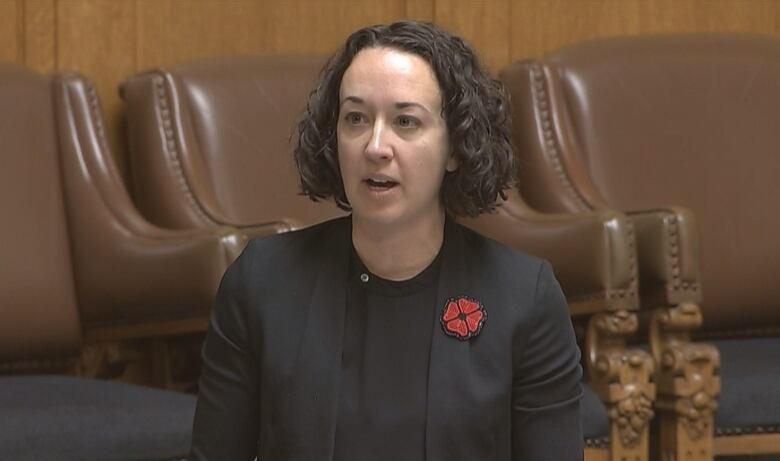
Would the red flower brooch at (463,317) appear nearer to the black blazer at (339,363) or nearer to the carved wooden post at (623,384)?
the black blazer at (339,363)

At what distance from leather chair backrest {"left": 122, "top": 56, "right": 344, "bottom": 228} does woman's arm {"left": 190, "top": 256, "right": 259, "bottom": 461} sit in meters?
1.19

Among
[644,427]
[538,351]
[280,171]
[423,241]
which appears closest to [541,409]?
[538,351]

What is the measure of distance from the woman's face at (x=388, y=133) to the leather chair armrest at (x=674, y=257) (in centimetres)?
101

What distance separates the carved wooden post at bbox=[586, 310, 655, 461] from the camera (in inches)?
95.0

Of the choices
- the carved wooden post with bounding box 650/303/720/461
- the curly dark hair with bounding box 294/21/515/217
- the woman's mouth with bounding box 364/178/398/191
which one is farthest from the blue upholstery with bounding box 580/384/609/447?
the woman's mouth with bounding box 364/178/398/191

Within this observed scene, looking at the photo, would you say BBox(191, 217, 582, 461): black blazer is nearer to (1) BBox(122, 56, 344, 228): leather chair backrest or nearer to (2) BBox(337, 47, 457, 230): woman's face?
(2) BBox(337, 47, 457, 230): woman's face

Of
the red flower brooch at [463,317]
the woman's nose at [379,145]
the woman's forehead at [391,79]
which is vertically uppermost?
the woman's forehead at [391,79]

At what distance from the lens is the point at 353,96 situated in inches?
61.4

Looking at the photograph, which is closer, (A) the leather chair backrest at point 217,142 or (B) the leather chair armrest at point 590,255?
(B) the leather chair armrest at point 590,255

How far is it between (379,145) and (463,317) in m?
0.19

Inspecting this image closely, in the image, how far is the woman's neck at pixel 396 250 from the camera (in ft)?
5.24

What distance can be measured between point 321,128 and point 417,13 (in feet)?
5.45

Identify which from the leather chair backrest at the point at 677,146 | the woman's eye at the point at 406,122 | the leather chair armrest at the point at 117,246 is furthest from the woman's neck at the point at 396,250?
the leather chair backrest at the point at 677,146

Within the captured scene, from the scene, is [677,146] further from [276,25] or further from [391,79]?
[391,79]
